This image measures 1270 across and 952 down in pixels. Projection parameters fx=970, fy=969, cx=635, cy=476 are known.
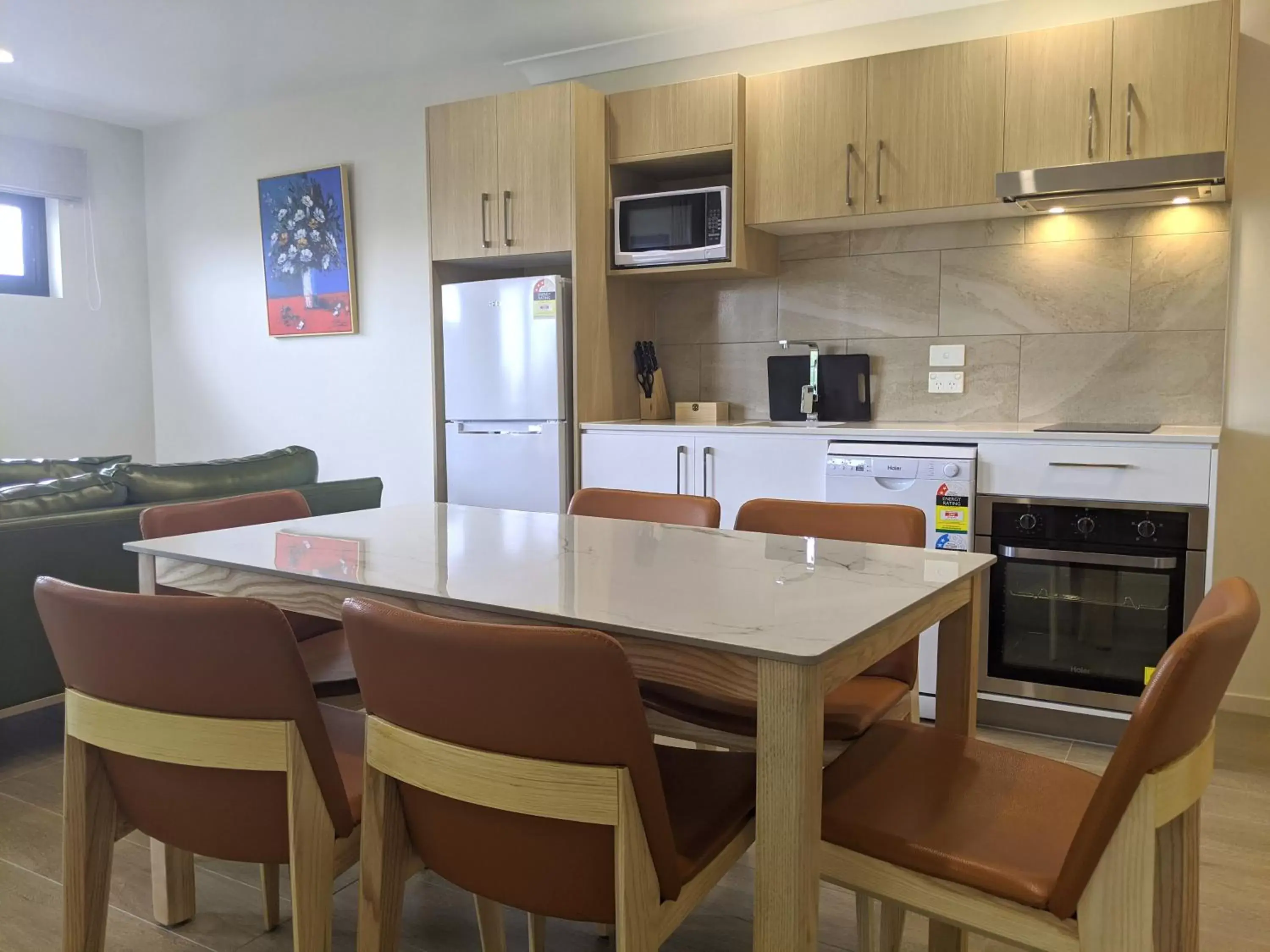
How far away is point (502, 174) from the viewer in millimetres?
4105

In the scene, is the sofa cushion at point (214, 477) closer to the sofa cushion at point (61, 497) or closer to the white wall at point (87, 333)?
the sofa cushion at point (61, 497)

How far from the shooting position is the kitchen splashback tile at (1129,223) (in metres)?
3.34

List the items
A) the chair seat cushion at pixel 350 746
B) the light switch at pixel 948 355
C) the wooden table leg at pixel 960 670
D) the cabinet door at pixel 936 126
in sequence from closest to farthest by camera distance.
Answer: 1. the chair seat cushion at pixel 350 746
2. the wooden table leg at pixel 960 670
3. the cabinet door at pixel 936 126
4. the light switch at pixel 948 355

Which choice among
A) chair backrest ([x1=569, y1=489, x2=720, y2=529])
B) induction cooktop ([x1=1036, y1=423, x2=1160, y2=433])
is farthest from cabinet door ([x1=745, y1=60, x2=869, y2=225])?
chair backrest ([x1=569, y1=489, x2=720, y2=529])

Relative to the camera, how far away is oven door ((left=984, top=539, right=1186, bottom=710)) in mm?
2973

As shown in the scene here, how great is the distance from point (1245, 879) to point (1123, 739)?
155cm

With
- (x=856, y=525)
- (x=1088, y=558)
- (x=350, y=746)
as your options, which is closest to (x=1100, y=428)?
(x=1088, y=558)

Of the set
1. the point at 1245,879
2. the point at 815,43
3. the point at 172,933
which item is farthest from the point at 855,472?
the point at 172,933

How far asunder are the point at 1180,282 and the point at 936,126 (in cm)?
101

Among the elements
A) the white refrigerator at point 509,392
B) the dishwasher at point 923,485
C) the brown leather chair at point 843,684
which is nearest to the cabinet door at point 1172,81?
the dishwasher at point 923,485

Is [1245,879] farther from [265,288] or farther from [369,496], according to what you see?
[265,288]

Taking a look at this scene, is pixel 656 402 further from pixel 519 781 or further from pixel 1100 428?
pixel 519 781

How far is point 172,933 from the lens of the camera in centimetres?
198

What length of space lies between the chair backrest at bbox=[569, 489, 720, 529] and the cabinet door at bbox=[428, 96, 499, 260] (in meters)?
1.99
